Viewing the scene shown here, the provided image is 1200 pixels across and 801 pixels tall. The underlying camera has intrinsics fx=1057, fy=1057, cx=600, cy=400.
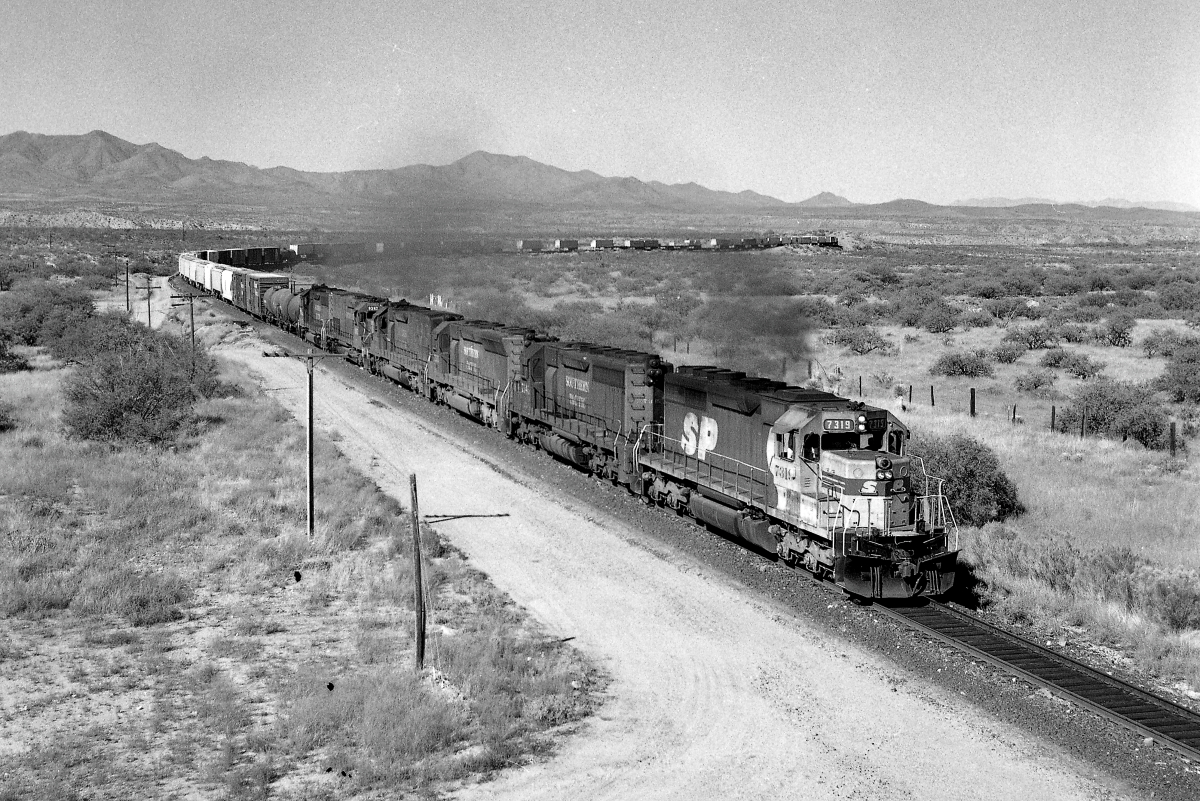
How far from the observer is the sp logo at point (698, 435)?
922 inches

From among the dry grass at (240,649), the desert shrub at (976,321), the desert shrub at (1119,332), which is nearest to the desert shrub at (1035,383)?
the desert shrub at (1119,332)

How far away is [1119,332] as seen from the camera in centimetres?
5350

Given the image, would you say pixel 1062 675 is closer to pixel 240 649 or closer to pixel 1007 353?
pixel 240 649

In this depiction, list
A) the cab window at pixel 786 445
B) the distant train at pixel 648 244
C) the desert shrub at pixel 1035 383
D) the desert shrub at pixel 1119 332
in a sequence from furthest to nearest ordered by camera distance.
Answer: the distant train at pixel 648 244, the desert shrub at pixel 1119 332, the desert shrub at pixel 1035 383, the cab window at pixel 786 445

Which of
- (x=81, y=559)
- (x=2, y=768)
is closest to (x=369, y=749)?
(x=2, y=768)

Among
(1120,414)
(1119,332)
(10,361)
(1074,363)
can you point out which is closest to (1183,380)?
(1074,363)

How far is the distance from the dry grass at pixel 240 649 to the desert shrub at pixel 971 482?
11304 mm

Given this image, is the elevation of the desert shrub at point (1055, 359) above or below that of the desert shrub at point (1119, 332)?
below

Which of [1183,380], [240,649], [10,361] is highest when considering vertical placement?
[1183,380]

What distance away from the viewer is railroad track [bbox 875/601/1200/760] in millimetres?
14086

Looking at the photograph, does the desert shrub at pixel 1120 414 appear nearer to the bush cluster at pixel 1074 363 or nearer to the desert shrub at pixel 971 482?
the bush cluster at pixel 1074 363

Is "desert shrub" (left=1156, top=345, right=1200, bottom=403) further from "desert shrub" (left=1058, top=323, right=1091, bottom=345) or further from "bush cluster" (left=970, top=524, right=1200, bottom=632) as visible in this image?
"bush cluster" (left=970, top=524, right=1200, bottom=632)

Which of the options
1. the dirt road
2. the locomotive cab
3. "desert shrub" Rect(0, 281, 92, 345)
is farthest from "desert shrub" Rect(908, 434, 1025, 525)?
"desert shrub" Rect(0, 281, 92, 345)

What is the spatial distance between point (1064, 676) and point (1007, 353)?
3627 cm
